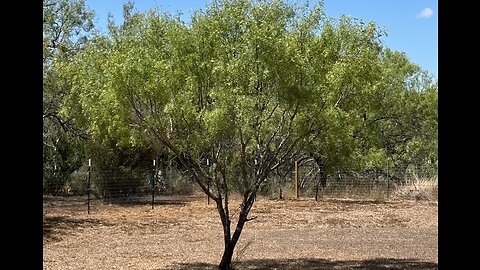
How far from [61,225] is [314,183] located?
1254cm

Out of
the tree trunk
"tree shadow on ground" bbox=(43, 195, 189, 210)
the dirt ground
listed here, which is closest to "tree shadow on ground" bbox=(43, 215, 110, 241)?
the dirt ground

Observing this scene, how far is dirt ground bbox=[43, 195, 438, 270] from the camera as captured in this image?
11.7 m

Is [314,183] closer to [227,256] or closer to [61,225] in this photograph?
[61,225]

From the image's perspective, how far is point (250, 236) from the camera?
15336 mm

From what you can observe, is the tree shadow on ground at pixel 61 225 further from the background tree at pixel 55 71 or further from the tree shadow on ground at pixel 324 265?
the tree shadow on ground at pixel 324 265

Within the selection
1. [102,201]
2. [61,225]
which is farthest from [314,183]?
[61,225]

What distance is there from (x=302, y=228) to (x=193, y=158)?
25.2ft

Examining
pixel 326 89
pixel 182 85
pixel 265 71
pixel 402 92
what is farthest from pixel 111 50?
pixel 402 92

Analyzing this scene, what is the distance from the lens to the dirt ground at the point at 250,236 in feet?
38.3

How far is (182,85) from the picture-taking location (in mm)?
9258

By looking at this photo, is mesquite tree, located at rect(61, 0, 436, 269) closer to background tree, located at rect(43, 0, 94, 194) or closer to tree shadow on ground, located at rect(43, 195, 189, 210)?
background tree, located at rect(43, 0, 94, 194)

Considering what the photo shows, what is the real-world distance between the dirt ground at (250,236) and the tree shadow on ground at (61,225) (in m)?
0.02

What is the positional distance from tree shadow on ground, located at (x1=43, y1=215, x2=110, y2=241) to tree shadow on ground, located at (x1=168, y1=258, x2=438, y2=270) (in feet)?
17.8

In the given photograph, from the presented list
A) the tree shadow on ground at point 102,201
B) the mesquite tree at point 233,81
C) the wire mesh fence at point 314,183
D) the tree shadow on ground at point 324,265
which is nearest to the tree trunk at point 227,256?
the tree shadow on ground at point 324,265
